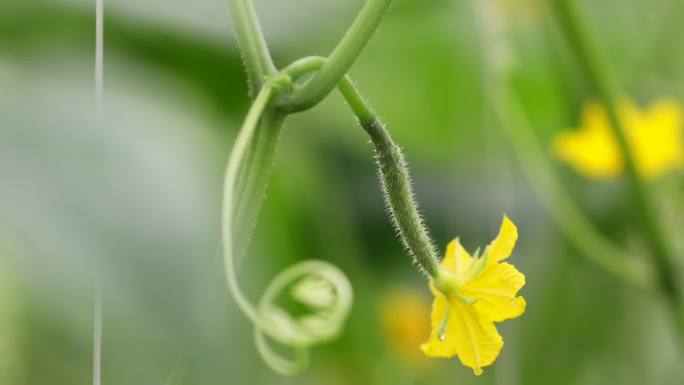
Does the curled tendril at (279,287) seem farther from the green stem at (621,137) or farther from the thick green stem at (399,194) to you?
the green stem at (621,137)

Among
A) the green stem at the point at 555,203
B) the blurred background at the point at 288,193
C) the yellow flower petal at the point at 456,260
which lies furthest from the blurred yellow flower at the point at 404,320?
the yellow flower petal at the point at 456,260

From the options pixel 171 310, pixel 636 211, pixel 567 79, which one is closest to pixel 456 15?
pixel 567 79

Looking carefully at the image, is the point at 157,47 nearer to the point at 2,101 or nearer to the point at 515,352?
the point at 2,101

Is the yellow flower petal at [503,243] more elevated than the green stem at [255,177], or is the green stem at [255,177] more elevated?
the green stem at [255,177]

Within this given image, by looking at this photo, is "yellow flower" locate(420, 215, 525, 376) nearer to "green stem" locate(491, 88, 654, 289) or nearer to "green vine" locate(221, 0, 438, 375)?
"green vine" locate(221, 0, 438, 375)

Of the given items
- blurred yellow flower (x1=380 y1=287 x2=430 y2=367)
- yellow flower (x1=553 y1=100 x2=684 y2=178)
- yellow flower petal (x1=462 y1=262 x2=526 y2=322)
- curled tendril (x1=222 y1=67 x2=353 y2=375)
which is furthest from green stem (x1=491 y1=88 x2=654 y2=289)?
yellow flower petal (x1=462 y1=262 x2=526 y2=322)

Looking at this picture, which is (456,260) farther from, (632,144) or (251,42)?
(632,144)
